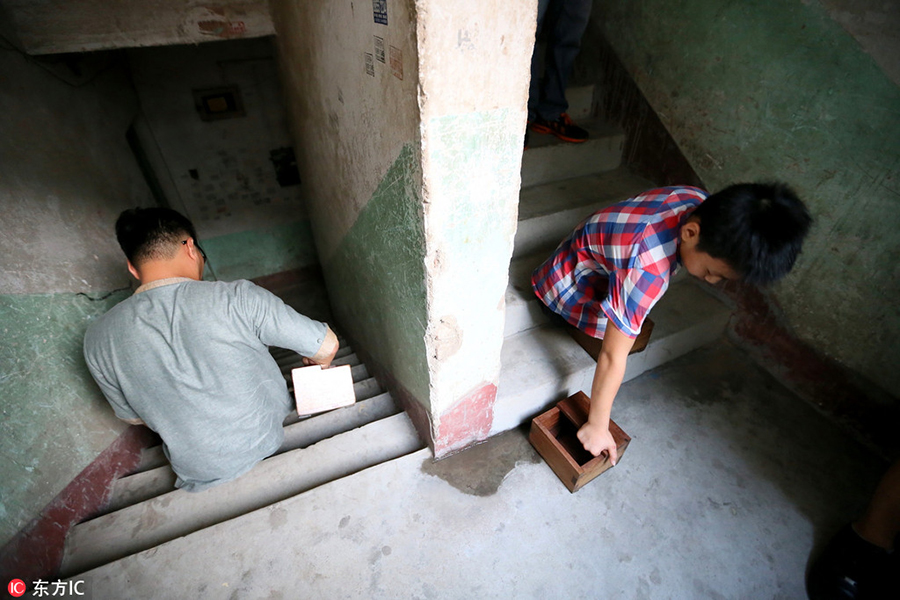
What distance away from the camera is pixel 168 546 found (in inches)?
63.2

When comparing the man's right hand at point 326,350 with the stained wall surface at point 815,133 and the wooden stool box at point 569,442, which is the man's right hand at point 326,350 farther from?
the stained wall surface at point 815,133

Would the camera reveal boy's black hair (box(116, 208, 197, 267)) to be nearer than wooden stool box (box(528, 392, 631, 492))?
Yes

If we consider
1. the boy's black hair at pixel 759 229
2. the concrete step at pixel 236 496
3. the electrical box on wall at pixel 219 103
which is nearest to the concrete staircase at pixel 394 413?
the concrete step at pixel 236 496

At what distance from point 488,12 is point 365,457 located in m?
1.84

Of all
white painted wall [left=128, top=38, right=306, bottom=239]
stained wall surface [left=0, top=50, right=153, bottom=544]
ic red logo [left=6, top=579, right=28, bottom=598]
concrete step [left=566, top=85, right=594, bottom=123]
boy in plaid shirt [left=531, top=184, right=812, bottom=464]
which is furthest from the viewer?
white painted wall [left=128, top=38, right=306, bottom=239]

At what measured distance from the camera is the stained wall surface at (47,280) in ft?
4.98

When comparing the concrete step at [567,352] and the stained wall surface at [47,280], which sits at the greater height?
the stained wall surface at [47,280]

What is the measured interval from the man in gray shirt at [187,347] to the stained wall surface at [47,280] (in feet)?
0.80

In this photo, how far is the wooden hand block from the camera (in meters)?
1.70

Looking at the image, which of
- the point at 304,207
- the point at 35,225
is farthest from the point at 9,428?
the point at 304,207

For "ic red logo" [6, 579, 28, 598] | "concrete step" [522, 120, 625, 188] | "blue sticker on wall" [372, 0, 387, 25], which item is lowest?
"ic red logo" [6, 579, 28, 598]

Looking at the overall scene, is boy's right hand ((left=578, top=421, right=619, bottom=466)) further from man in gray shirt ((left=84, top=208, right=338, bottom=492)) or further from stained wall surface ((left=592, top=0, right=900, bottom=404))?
stained wall surface ((left=592, top=0, right=900, bottom=404))

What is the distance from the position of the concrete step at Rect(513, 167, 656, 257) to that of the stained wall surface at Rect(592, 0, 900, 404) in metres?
0.48

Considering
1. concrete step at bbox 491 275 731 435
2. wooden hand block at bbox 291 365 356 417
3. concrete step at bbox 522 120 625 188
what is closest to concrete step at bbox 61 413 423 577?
wooden hand block at bbox 291 365 356 417
